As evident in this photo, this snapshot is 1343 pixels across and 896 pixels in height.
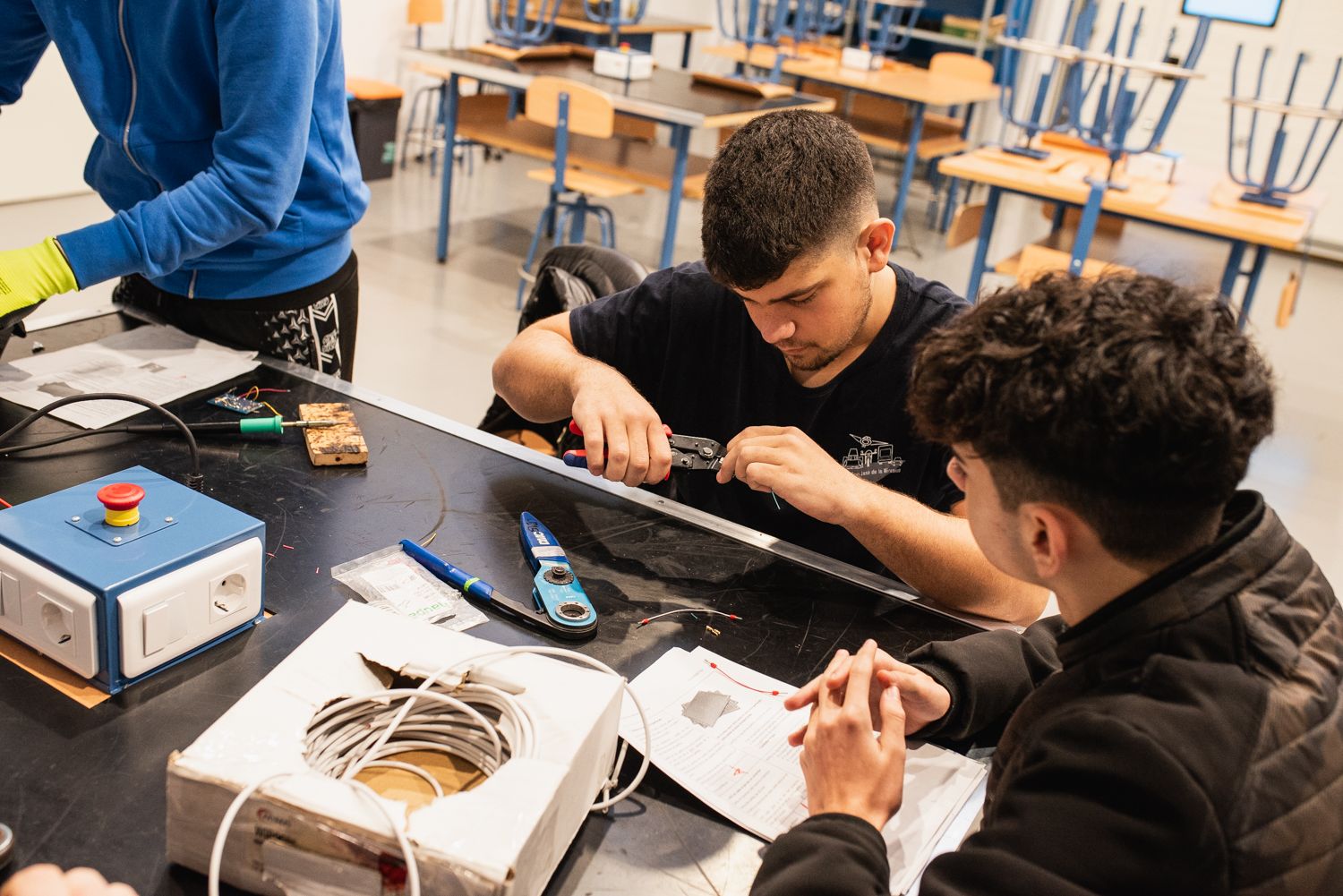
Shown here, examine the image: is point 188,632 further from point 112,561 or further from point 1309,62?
point 1309,62

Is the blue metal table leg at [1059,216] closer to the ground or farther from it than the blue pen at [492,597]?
farther from it

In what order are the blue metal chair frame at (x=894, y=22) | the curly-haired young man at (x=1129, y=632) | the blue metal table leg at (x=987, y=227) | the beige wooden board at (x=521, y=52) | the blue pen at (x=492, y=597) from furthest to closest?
the blue metal chair frame at (x=894, y=22) → the beige wooden board at (x=521, y=52) → the blue metal table leg at (x=987, y=227) → the blue pen at (x=492, y=597) → the curly-haired young man at (x=1129, y=632)

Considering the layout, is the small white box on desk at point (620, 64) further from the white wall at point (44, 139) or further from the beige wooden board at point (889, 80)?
the white wall at point (44, 139)

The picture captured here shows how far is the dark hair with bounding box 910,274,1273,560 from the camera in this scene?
0.72 m

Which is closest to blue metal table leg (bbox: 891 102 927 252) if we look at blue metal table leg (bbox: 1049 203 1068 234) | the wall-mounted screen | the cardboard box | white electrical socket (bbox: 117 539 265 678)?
blue metal table leg (bbox: 1049 203 1068 234)

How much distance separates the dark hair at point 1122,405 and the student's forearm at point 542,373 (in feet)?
2.58

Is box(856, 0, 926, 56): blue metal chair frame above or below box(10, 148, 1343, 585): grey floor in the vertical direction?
above

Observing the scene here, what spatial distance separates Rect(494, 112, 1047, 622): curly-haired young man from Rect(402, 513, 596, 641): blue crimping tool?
0.17 m

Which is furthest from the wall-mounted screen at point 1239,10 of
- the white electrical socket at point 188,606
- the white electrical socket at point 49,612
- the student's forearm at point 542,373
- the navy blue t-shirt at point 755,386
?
the white electrical socket at point 49,612

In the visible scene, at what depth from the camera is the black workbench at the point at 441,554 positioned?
842 millimetres

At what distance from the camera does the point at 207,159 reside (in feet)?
5.20

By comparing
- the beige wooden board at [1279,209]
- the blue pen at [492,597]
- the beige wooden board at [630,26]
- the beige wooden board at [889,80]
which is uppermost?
the beige wooden board at [630,26]

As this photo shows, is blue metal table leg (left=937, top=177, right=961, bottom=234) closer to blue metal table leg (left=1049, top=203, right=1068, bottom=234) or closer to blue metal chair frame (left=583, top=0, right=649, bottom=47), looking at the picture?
blue metal table leg (left=1049, top=203, right=1068, bottom=234)

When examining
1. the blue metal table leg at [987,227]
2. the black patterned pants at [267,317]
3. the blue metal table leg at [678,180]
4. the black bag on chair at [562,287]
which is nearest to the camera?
the black patterned pants at [267,317]
